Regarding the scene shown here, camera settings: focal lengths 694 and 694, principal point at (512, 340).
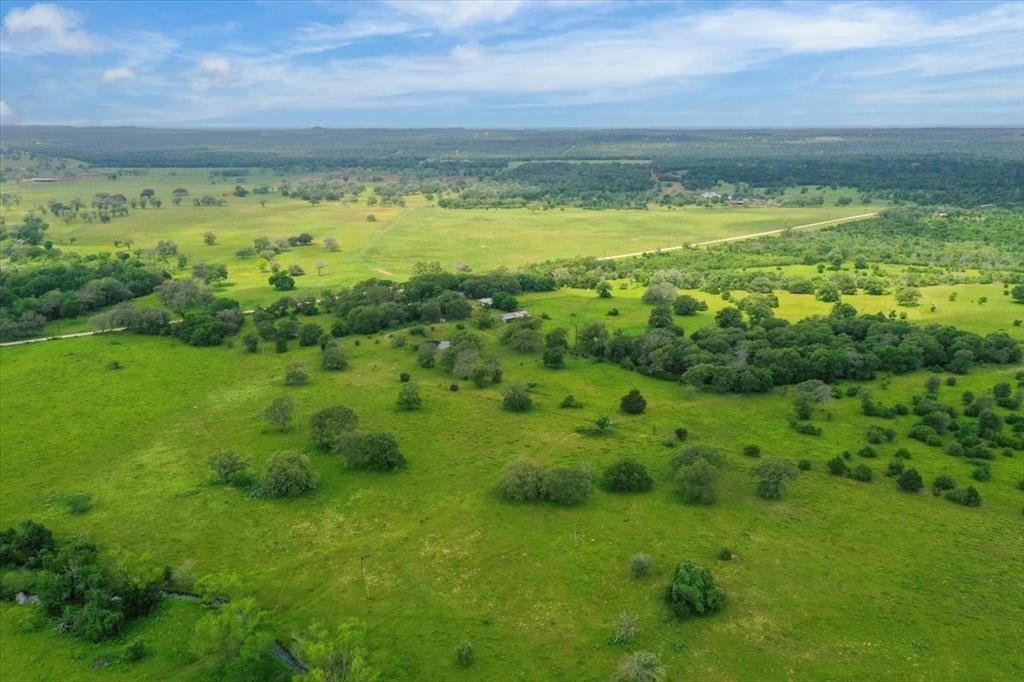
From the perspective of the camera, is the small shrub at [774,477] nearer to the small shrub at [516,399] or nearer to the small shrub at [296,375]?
the small shrub at [516,399]

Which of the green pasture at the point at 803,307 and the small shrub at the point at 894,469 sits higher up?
the green pasture at the point at 803,307

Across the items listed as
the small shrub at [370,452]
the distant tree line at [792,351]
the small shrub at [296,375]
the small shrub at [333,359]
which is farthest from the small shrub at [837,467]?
the small shrub at [296,375]

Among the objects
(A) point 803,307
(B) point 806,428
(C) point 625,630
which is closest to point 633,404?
(B) point 806,428

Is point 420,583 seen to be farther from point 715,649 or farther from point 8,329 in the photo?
point 8,329

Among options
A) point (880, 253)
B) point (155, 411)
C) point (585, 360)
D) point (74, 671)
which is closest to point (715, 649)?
Answer: point (74, 671)

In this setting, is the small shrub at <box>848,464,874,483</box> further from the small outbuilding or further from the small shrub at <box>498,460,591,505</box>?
the small outbuilding

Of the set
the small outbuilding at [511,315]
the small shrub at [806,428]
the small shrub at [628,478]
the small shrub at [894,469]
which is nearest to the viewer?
the small shrub at [628,478]

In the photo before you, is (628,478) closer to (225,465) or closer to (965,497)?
(965,497)
